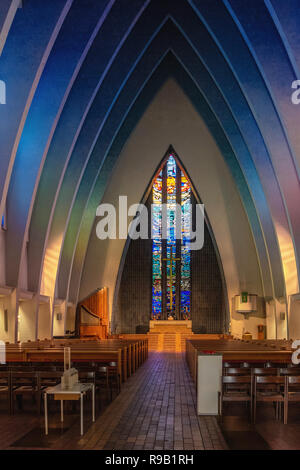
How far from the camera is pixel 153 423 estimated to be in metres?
5.89

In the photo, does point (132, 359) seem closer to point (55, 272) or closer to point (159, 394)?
point (159, 394)

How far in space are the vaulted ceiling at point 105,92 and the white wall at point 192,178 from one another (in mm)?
1681

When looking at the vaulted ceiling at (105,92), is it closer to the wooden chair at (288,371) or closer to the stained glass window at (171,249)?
the wooden chair at (288,371)

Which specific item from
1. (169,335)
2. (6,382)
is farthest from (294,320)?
(6,382)

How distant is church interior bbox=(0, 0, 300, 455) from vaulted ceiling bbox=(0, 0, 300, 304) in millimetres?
42

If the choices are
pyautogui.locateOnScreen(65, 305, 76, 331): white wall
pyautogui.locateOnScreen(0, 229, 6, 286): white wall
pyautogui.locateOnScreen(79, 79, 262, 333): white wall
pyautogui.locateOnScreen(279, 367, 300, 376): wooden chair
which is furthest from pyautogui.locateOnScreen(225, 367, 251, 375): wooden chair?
pyautogui.locateOnScreen(79, 79, 262, 333): white wall

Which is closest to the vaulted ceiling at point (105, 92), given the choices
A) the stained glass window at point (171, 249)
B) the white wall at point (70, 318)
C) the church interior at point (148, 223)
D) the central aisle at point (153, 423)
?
the church interior at point (148, 223)

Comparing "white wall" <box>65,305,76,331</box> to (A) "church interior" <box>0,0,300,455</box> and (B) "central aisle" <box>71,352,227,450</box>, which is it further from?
(B) "central aisle" <box>71,352,227,450</box>

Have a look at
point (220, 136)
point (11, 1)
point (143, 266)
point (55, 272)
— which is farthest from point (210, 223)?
point (11, 1)

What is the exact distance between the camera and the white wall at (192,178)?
21.2 m

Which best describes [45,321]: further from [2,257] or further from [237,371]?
[237,371]

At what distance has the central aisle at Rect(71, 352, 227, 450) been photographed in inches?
193

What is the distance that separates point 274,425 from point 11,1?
6.97 meters

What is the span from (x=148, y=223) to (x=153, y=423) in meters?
21.8
